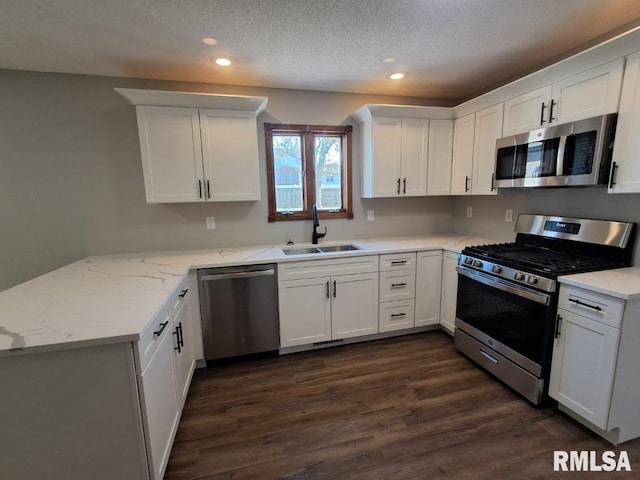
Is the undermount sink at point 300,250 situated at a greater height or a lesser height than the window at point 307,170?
lesser

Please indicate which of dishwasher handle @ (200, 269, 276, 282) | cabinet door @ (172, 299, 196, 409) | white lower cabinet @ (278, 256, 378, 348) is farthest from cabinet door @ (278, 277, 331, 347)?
cabinet door @ (172, 299, 196, 409)

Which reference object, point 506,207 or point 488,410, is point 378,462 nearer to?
point 488,410

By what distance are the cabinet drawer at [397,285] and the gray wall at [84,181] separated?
4.75ft

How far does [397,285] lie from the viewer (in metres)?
2.94

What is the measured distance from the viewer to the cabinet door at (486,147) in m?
2.67

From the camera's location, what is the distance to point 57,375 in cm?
120

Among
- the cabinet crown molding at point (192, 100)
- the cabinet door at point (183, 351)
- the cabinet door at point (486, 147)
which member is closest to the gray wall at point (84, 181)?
the cabinet crown molding at point (192, 100)

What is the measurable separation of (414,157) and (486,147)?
26.9 inches

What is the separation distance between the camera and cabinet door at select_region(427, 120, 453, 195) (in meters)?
3.19

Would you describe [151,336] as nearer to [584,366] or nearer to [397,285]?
[397,285]

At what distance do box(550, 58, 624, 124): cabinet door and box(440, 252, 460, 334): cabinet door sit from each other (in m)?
1.34

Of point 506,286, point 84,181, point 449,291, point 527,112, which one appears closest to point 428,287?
point 449,291

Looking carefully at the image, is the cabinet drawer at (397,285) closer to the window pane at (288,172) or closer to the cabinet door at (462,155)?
the cabinet door at (462,155)

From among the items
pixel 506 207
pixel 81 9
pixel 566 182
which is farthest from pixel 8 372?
pixel 506 207
